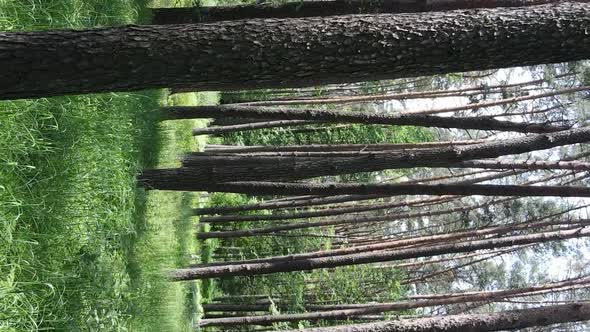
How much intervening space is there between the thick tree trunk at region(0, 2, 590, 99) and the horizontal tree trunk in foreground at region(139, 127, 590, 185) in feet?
7.59

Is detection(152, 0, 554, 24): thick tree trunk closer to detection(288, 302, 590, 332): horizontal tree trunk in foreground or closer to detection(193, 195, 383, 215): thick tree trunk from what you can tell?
detection(288, 302, 590, 332): horizontal tree trunk in foreground

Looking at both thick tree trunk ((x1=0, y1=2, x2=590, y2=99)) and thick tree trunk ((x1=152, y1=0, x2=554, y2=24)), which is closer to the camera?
thick tree trunk ((x1=0, y1=2, x2=590, y2=99))

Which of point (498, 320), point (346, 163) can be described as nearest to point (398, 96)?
point (346, 163)

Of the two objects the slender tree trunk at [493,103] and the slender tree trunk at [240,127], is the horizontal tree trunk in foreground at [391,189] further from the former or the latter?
the slender tree trunk at [240,127]

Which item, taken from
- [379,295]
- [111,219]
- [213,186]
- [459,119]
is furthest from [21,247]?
[379,295]

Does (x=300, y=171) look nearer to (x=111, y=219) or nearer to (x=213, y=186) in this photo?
(x=213, y=186)

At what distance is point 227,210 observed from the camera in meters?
12.4

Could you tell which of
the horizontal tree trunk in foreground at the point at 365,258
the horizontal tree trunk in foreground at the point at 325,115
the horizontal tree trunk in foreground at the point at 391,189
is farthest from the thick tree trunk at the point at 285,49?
the horizontal tree trunk in foreground at the point at 365,258

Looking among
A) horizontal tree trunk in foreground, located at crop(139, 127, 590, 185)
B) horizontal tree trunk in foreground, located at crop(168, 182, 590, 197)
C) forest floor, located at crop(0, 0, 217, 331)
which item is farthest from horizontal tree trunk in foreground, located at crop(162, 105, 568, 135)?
horizontal tree trunk in foreground, located at crop(139, 127, 590, 185)

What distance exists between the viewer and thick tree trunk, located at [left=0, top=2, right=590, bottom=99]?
8.96 ft

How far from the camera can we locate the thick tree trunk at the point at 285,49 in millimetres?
2730

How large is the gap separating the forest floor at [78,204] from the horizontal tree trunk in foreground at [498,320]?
2.74 metres

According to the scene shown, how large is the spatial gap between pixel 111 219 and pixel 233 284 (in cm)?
1119

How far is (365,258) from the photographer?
864 cm
